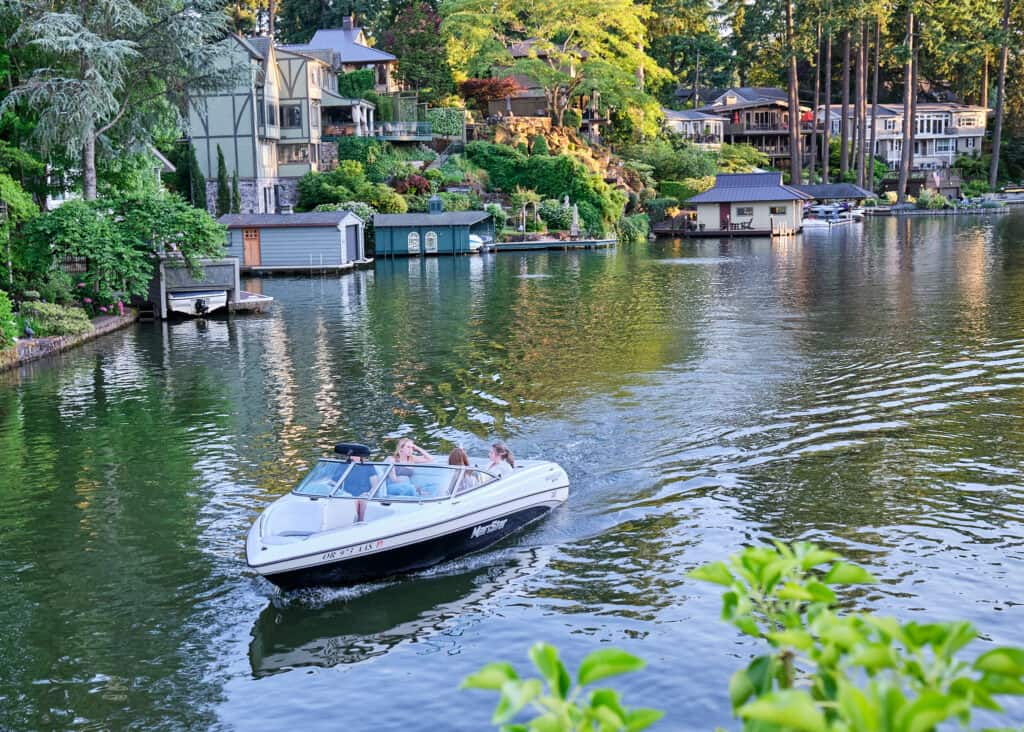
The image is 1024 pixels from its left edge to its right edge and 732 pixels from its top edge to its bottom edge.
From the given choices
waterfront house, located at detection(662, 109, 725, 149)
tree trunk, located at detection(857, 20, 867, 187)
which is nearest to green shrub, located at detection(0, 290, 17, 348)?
waterfront house, located at detection(662, 109, 725, 149)

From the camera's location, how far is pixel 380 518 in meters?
15.3

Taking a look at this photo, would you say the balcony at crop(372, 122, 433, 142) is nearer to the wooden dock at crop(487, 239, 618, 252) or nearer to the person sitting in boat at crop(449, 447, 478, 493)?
the wooden dock at crop(487, 239, 618, 252)

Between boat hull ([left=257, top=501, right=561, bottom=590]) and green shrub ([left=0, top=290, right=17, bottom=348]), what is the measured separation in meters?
20.7

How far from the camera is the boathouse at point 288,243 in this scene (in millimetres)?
59688

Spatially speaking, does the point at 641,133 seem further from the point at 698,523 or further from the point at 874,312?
the point at 698,523

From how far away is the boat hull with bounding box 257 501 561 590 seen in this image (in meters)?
14.3

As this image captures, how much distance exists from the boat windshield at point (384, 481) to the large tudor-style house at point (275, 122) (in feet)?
185

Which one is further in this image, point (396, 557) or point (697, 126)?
point (697, 126)

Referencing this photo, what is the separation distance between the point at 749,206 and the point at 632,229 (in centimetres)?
891

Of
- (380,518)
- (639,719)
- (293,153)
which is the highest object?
(293,153)

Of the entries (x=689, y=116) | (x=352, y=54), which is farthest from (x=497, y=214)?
(x=689, y=116)

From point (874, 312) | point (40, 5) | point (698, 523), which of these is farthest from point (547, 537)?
point (40, 5)

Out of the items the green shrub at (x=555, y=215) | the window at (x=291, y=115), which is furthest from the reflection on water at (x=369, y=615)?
the window at (x=291, y=115)

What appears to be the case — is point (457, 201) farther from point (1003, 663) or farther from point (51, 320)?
point (1003, 663)
